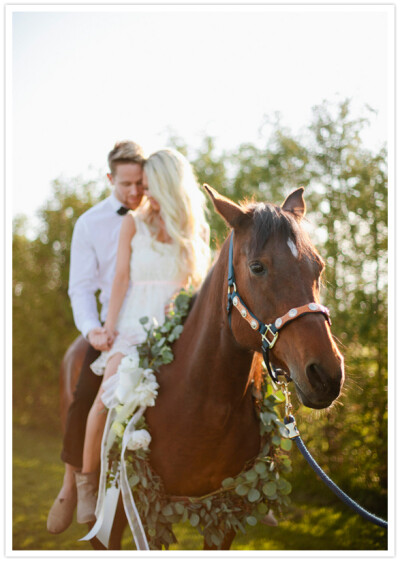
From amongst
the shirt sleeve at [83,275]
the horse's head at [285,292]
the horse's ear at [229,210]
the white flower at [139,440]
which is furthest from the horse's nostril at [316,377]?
the shirt sleeve at [83,275]

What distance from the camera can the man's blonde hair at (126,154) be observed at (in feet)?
9.91

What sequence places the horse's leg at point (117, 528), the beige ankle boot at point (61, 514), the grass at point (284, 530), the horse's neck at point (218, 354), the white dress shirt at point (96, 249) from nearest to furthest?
the horse's neck at point (218, 354) < the horse's leg at point (117, 528) < the beige ankle boot at point (61, 514) < the white dress shirt at point (96, 249) < the grass at point (284, 530)

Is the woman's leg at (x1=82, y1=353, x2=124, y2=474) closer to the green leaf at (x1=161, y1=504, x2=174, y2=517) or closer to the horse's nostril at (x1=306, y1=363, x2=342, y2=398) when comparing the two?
the green leaf at (x1=161, y1=504, x2=174, y2=517)

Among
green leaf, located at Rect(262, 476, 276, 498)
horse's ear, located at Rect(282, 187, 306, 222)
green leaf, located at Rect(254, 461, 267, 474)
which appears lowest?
green leaf, located at Rect(262, 476, 276, 498)

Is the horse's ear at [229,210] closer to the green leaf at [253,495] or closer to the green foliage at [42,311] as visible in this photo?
the green leaf at [253,495]

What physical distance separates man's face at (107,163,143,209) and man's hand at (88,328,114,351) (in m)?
0.91

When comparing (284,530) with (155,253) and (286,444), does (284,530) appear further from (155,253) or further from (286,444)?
(155,253)

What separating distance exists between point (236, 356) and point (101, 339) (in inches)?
38.6

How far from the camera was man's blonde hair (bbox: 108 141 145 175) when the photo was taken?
9.91ft

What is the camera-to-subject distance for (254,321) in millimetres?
1826

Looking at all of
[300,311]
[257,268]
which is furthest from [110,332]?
[300,311]

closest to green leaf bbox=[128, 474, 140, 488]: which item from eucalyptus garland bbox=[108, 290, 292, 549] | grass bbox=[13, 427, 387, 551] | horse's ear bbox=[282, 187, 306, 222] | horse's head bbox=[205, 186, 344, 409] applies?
eucalyptus garland bbox=[108, 290, 292, 549]

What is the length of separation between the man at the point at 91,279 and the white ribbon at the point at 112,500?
35cm

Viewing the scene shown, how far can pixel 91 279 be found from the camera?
3.23 meters
